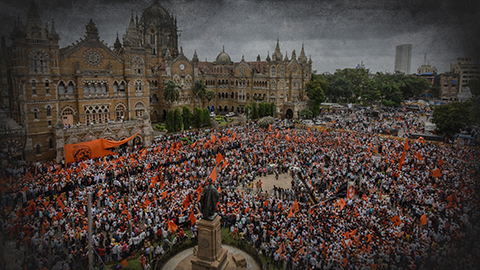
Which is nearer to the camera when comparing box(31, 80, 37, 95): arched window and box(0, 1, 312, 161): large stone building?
box(0, 1, 312, 161): large stone building

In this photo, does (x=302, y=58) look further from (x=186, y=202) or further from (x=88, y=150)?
(x=186, y=202)

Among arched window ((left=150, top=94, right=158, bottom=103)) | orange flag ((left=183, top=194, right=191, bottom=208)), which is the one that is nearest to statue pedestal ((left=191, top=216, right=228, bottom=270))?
orange flag ((left=183, top=194, right=191, bottom=208))

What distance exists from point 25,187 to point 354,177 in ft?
89.8

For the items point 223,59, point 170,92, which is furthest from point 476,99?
point 223,59

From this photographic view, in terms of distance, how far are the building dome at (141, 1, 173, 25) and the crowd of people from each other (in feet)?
132

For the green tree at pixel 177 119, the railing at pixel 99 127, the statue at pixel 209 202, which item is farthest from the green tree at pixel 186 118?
the statue at pixel 209 202

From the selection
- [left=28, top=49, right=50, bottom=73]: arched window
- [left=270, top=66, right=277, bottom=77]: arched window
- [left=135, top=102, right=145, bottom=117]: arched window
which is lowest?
[left=135, top=102, right=145, bottom=117]: arched window

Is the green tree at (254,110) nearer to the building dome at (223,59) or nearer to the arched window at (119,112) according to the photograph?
the building dome at (223,59)

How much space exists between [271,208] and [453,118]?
119ft

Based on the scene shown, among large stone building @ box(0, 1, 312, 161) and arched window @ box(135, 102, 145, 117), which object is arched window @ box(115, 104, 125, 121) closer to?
large stone building @ box(0, 1, 312, 161)

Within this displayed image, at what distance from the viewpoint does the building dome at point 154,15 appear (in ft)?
208

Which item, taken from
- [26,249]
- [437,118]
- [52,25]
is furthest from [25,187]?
[437,118]

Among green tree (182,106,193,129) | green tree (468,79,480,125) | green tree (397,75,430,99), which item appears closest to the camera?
green tree (468,79,480,125)

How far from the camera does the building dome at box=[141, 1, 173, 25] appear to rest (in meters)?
63.5
